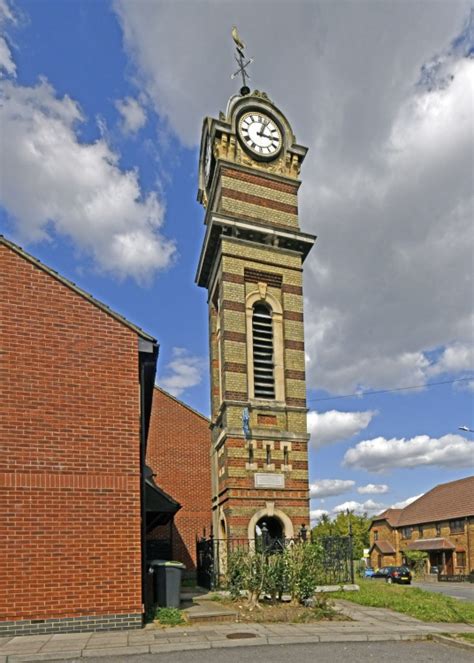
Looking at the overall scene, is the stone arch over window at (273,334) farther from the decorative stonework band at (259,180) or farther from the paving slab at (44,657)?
the paving slab at (44,657)

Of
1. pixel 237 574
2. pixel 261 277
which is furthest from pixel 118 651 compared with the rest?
pixel 261 277

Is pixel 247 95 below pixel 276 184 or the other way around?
the other way around

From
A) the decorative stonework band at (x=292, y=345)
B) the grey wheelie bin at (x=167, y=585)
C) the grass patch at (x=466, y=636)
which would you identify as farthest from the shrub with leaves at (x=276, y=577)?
the decorative stonework band at (x=292, y=345)

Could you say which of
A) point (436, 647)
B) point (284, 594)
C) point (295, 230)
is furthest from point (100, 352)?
point (295, 230)

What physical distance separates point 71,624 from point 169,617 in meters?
1.94

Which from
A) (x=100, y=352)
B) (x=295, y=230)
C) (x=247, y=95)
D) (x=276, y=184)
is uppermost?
(x=247, y=95)

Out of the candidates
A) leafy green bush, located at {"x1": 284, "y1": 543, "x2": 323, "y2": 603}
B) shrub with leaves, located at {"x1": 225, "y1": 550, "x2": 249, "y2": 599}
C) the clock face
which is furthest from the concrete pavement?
the clock face

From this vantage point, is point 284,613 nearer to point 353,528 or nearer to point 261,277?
point 261,277

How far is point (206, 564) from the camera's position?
1830 centimetres

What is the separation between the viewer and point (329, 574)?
17.7m

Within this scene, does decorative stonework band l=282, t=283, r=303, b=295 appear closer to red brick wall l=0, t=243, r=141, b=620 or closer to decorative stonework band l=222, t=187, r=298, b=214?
decorative stonework band l=222, t=187, r=298, b=214

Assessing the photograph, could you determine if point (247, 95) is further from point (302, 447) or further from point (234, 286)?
point (302, 447)

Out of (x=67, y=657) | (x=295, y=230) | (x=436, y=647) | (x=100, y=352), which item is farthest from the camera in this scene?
(x=295, y=230)

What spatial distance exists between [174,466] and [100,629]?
1400cm
